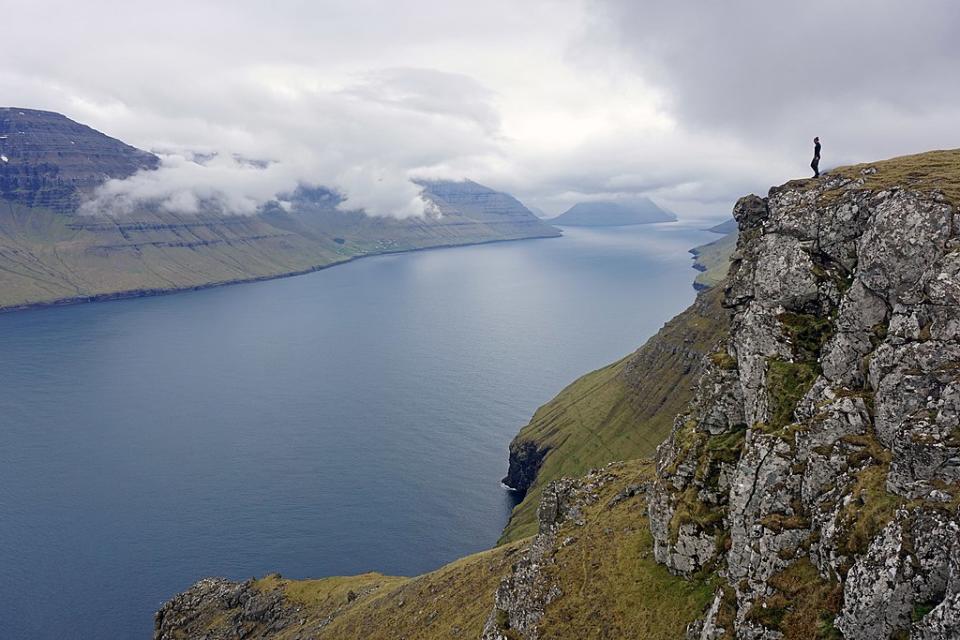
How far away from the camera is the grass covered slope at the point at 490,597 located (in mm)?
41500

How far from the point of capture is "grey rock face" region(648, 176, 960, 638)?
24.5m

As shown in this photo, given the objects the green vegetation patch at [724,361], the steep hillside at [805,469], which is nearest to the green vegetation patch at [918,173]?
the steep hillside at [805,469]

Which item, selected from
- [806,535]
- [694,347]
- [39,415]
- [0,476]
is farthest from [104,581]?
[694,347]

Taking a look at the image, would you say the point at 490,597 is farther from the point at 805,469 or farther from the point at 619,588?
the point at 805,469

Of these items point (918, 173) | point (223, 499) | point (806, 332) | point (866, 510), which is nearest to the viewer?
point (866, 510)

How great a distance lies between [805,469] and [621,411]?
13664 cm

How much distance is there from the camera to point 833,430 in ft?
100

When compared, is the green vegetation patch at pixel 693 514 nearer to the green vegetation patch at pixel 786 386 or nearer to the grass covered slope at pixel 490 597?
the grass covered slope at pixel 490 597

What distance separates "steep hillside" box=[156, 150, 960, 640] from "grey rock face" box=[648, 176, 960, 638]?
0.30 ft

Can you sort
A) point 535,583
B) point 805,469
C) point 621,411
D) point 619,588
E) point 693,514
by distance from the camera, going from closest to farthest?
point 805,469 < point 693,514 < point 619,588 < point 535,583 < point 621,411

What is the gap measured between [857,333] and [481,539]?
10421 centimetres

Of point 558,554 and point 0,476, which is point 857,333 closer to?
point 558,554

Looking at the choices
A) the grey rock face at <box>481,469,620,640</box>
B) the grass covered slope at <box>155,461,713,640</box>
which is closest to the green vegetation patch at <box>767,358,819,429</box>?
the grass covered slope at <box>155,461,713,640</box>

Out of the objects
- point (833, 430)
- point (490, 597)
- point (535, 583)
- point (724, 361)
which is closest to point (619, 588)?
point (535, 583)
